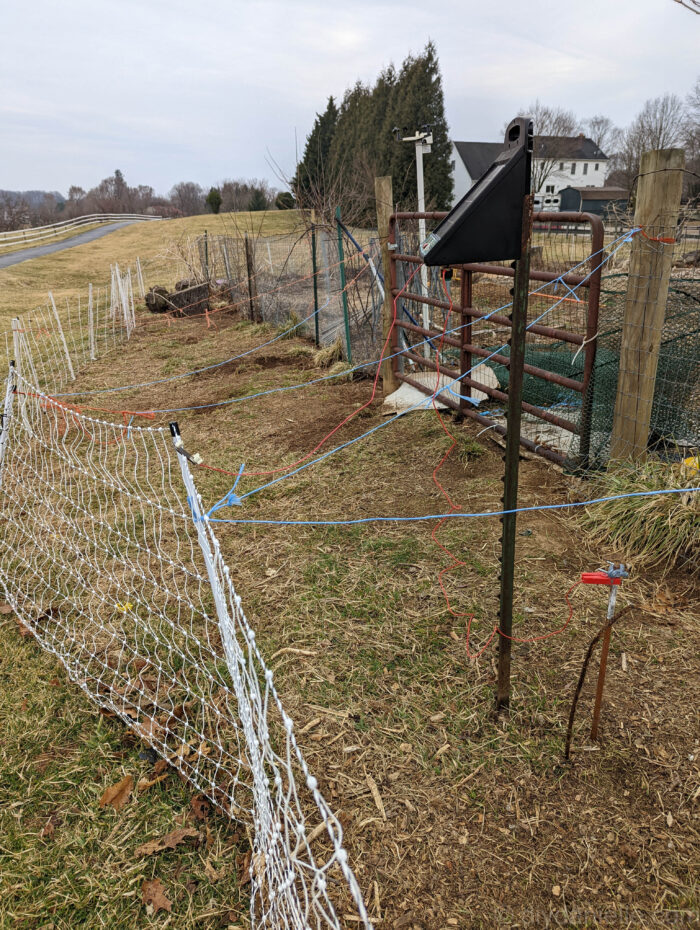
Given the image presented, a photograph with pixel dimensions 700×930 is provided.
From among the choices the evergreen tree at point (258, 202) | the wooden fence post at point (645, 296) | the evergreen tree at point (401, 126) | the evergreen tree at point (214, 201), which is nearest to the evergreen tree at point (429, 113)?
the evergreen tree at point (401, 126)

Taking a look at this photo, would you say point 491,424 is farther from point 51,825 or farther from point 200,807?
point 51,825

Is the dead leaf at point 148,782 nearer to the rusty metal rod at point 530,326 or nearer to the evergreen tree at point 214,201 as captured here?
the rusty metal rod at point 530,326

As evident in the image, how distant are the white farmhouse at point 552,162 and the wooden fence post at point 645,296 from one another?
3591 cm

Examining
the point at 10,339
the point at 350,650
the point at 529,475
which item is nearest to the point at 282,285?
the point at 10,339

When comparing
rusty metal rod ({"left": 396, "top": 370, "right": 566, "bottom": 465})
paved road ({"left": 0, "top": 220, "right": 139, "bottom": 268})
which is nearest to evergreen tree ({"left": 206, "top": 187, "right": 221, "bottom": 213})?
paved road ({"left": 0, "top": 220, "right": 139, "bottom": 268})

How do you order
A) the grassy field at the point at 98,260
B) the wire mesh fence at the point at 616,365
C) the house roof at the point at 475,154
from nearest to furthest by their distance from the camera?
the wire mesh fence at the point at 616,365 < the grassy field at the point at 98,260 < the house roof at the point at 475,154

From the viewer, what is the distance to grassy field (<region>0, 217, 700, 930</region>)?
6.12ft

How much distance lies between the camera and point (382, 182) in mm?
5770

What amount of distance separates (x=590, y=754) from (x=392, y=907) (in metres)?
0.90

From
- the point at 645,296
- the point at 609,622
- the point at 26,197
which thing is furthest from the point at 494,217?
the point at 26,197

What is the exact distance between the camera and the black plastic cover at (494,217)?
5.90 ft

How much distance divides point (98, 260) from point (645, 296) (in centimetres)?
2607

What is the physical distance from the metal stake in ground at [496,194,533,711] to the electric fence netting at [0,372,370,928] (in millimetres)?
856

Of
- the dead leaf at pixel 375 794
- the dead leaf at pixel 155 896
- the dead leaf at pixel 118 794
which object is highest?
the dead leaf at pixel 375 794
